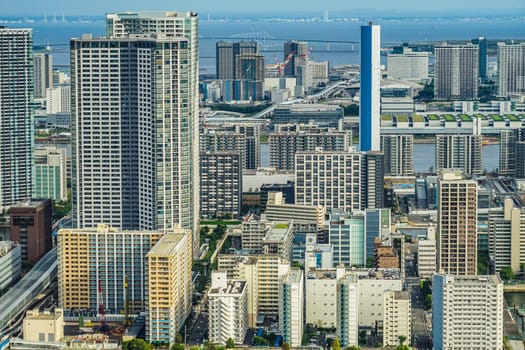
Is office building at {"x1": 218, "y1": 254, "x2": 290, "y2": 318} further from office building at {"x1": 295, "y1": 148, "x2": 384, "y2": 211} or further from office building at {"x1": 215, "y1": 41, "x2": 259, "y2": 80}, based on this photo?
office building at {"x1": 215, "y1": 41, "x2": 259, "y2": 80}

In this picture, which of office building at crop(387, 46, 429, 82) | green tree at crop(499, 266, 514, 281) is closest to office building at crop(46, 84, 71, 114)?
office building at crop(387, 46, 429, 82)

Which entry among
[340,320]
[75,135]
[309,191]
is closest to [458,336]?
[340,320]

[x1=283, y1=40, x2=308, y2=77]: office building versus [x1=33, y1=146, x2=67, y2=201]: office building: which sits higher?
[x1=283, y1=40, x2=308, y2=77]: office building

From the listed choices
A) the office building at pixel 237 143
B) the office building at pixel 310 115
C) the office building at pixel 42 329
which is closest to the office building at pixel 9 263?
the office building at pixel 42 329

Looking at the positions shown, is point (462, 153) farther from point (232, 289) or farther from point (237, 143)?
point (232, 289)

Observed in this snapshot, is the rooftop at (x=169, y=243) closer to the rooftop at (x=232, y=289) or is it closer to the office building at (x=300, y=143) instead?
the rooftop at (x=232, y=289)

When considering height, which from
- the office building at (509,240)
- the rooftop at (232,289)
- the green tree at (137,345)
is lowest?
the green tree at (137,345)

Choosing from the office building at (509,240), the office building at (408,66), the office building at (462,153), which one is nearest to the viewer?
the office building at (509,240)

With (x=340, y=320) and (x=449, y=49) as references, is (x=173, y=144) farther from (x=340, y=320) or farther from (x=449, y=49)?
(x=449, y=49)
